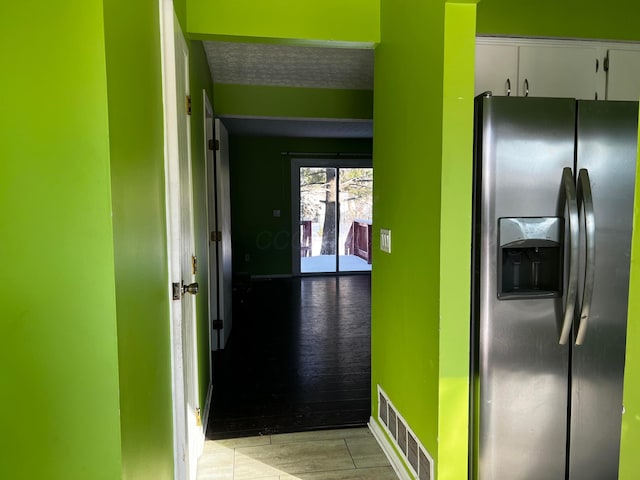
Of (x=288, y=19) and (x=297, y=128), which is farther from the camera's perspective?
(x=297, y=128)

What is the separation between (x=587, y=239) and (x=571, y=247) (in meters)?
0.07

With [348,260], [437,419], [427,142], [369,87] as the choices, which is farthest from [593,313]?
[348,260]

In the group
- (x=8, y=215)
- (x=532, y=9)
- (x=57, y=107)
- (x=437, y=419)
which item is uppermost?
(x=532, y=9)

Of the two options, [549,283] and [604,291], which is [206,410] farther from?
[604,291]

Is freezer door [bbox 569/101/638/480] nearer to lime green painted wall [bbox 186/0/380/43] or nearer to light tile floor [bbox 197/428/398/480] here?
light tile floor [bbox 197/428/398/480]

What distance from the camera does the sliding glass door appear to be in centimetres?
762

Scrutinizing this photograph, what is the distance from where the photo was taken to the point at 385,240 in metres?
2.31

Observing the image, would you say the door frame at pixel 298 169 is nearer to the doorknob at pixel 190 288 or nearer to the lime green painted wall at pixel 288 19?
the lime green painted wall at pixel 288 19

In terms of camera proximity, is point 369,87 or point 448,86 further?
point 369,87

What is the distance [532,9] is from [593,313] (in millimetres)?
1544

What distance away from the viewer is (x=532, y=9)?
2166mm

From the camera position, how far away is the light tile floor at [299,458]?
82.7 inches

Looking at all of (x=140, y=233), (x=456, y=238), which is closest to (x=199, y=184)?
(x=140, y=233)

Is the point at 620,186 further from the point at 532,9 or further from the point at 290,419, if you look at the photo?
the point at 290,419
